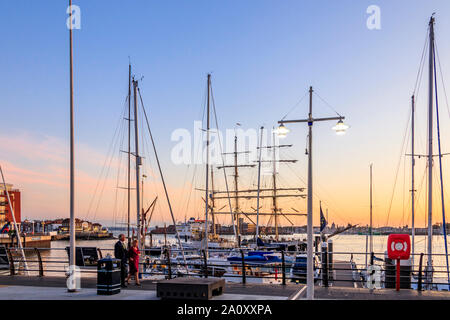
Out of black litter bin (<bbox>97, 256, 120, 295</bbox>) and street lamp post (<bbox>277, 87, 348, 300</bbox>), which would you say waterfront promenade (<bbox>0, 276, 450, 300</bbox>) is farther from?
street lamp post (<bbox>277, 87, 348, 300</bbox>)

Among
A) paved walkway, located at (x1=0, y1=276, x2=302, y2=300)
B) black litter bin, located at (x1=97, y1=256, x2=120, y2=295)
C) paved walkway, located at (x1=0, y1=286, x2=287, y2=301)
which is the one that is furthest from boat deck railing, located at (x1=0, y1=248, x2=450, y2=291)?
paved walkway, located at (x1=0, y1=286, x2=287, y2=301)

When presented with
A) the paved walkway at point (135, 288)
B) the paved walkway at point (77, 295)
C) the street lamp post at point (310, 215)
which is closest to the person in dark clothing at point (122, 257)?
the paved walkway at point (135, 288)

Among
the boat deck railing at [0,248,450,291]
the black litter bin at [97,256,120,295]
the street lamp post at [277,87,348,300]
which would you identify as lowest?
the boat deck railing at [0,248,450,291]

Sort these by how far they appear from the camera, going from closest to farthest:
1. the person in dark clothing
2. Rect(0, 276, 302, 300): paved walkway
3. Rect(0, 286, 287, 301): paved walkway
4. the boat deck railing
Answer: Rect(0, 286, 287, 301): paved walkway < Rect(0, 276, 302, 300): paved walkway < the boat deck railing < the person in dark clothing

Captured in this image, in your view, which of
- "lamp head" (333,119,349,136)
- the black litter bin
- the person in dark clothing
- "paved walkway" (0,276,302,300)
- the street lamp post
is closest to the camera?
the street lamp post

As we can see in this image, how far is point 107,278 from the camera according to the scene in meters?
14.6

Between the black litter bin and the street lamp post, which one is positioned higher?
the street lamp post

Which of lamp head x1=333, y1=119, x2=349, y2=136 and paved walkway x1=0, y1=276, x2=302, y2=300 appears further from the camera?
paved walkway x1=0, y1=276, x2=302, y2=300

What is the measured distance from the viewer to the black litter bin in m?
14.6

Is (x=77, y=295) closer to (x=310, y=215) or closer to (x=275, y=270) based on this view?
(x=310, y=215)

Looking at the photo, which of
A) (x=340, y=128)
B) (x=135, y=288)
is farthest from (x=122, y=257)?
(x=340, y=128)

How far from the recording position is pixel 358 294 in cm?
1460

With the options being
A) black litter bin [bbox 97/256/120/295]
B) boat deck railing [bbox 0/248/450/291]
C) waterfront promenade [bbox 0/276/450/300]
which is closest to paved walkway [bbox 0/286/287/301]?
waterfront promenade [bbox 0/276/450/300]
